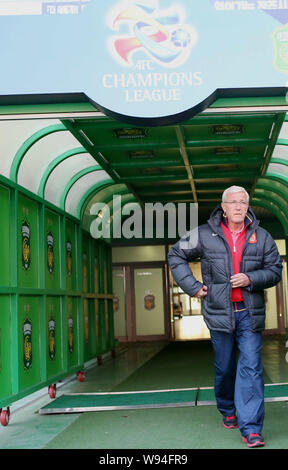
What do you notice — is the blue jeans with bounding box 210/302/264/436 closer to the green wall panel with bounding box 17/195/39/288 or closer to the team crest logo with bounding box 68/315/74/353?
the green wall panel with bounding box 17/195/39/288

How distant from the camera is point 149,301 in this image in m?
16.0

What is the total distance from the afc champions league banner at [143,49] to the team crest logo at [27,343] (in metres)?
2.62

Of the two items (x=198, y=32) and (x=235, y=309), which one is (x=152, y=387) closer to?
(x=235, y=309)

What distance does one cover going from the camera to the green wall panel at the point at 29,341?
5.73m

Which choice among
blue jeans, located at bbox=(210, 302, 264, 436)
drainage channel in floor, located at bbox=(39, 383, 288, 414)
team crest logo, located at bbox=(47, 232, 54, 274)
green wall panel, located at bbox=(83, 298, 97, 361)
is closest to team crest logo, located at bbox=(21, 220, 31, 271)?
team crest logo, located at bbox=(47, 232, 54, 274)

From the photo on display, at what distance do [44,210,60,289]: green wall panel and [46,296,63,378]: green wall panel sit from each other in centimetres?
21

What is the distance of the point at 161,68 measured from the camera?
159 inches

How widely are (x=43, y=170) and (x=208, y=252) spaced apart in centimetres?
294

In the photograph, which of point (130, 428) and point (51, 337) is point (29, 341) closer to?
point (51, 337)

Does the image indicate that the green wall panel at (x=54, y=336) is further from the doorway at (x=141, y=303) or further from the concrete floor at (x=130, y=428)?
the doorway at (x=141, y=303)

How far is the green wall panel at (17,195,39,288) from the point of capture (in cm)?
586

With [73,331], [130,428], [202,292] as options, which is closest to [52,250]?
[73,331]

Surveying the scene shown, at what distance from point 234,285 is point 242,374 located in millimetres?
601

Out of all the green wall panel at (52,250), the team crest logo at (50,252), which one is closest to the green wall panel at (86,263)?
the green wall panel at (52,250)
